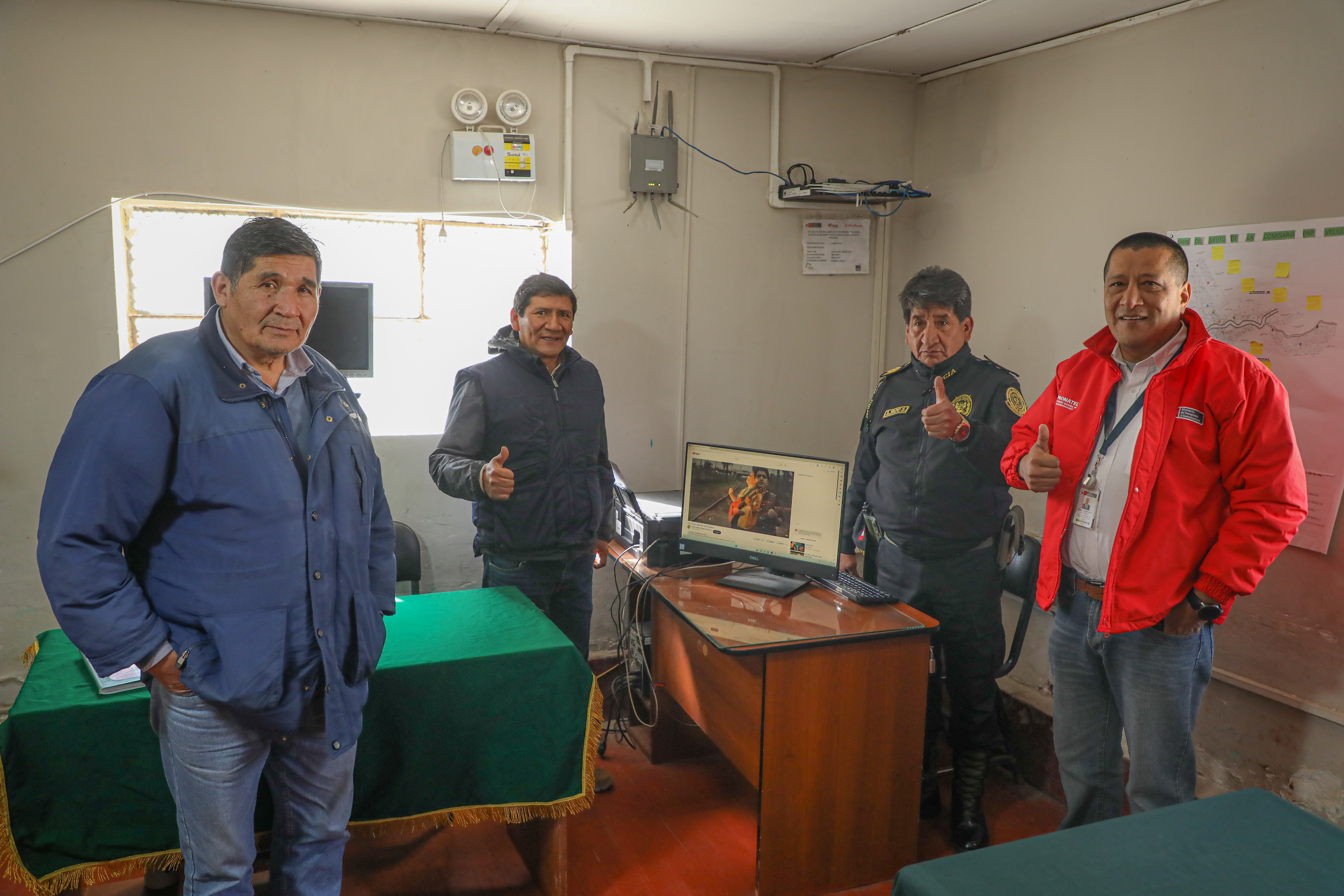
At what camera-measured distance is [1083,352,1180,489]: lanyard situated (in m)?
1.88

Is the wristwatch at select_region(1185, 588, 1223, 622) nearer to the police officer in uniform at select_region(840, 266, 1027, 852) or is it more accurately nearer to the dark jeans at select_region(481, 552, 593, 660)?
the police officer in uniform at select_region(840, 266, 1027, 852)

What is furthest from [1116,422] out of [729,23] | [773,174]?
[773,174]

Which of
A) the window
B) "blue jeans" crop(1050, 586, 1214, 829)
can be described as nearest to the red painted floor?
"blue jeans" crop(1050, 586, 1214, 829)

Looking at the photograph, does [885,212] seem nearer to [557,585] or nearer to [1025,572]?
[1025,572]

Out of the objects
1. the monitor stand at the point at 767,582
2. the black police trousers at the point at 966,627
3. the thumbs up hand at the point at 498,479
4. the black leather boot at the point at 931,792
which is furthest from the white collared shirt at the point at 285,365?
the black leather boot at the point at 931,792

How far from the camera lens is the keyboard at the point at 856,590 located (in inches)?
96.5

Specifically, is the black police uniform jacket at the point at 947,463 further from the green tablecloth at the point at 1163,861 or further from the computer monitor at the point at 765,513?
the green tablecloth at the point at 1163,861

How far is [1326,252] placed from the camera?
7.47ft

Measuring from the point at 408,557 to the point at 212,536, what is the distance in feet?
5.72

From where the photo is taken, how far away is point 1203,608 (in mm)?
1754

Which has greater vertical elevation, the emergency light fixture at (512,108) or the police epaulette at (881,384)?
the emergency light fixture at (512,108)

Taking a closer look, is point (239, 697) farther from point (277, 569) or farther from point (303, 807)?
point (303, 807)

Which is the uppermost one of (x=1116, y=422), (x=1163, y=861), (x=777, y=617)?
(x=1116, y=422)

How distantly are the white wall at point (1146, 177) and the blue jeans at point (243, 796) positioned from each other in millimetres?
2421
